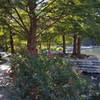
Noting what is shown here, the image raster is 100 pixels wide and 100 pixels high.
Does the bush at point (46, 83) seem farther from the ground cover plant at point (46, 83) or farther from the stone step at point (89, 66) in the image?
the stone step at point (89, 66)

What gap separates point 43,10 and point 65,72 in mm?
4591

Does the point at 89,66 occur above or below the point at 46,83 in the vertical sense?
below

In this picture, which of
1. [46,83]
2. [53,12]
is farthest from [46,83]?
[53,12]

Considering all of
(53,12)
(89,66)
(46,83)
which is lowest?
(89,66)

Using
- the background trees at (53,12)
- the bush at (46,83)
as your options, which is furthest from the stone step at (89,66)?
the bush at (46,83)

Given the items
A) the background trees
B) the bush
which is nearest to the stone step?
the background trees

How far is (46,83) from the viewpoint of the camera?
10.7 feet

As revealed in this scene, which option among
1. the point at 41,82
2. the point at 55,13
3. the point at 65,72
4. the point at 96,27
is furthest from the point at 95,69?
the point at 41,82

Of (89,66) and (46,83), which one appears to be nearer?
(46,83)

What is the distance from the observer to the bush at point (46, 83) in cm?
327

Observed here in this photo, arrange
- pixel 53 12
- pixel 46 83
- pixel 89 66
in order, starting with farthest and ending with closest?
1. pixel 89 66
2. pixel 53 12
3. pixel 46 83

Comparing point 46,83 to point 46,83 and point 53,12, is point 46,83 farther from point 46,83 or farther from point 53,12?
point 53,12

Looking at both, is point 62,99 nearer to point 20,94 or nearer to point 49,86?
point 49,86

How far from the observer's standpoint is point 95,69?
29.7 ft
